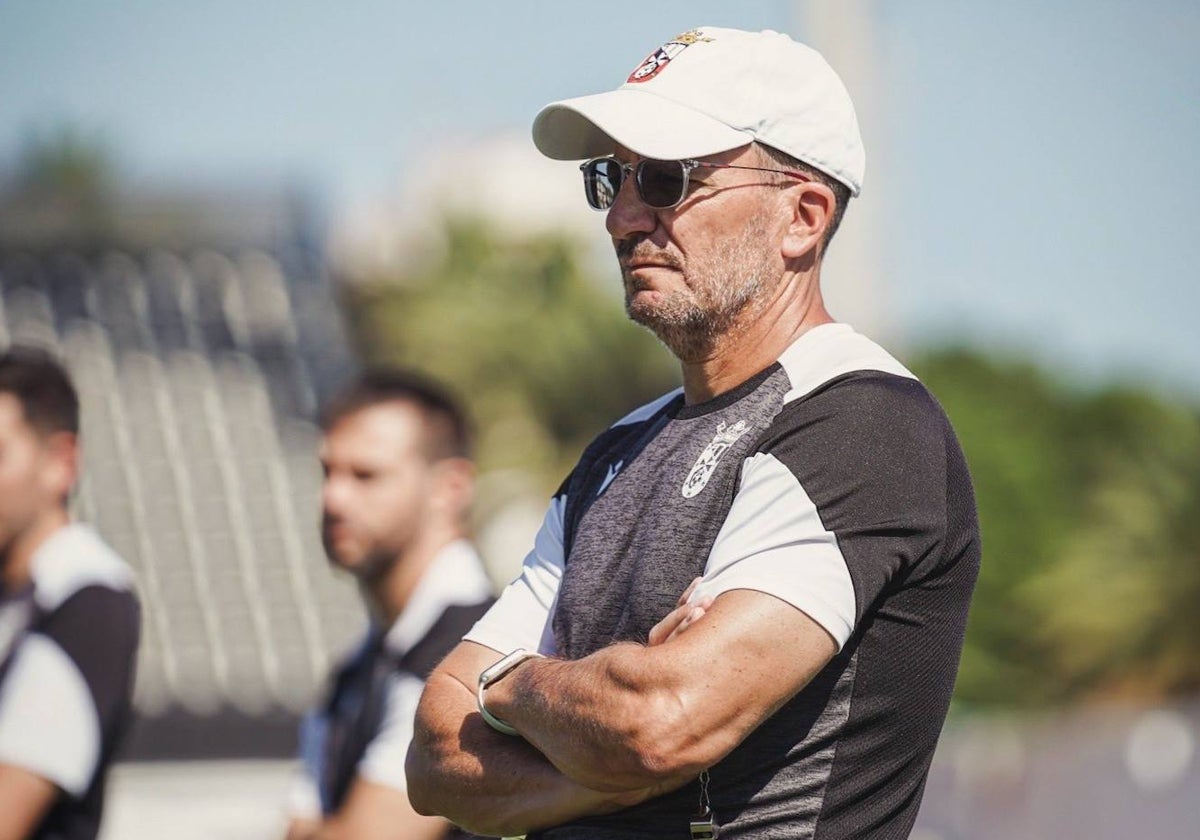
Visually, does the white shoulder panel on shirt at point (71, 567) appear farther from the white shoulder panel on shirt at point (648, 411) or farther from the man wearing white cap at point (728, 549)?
the white shoulder panel on shirt at point (648, 411)

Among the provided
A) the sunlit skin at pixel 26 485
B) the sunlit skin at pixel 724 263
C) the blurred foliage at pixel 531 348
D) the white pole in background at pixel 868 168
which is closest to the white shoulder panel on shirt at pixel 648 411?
the sunlit skin at pixel 724 263

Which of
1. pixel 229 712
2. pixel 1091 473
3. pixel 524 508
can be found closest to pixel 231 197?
pixel 524 508

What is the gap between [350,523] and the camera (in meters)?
4.69

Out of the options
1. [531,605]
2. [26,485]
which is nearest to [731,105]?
[531,605]

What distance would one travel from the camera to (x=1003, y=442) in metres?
24.1

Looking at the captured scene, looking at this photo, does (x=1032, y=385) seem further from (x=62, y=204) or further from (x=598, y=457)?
(x=598, y=457)

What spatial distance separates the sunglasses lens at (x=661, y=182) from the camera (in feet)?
8.85

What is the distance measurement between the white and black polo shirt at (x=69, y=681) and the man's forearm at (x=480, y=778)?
62.3 inches

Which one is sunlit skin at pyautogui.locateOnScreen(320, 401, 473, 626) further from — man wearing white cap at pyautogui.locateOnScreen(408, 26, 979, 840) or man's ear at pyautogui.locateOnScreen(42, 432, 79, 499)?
man wearing white cap at pyautogui.locateOnScreen(408, 26, 979, 840)

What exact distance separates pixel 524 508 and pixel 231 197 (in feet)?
20.5

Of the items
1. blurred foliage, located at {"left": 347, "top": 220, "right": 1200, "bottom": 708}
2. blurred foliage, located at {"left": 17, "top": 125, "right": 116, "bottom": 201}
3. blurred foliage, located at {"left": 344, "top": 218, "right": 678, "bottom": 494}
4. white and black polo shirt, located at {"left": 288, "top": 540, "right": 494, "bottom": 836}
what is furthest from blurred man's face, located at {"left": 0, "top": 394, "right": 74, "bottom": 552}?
blurred foliage, located at {"left": 17, "top": 125, "right": 116, "bottom": 201}

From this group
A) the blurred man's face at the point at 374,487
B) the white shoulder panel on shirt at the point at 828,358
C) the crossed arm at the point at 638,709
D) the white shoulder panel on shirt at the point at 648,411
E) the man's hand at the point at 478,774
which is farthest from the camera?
the blurred man's face at the point at 374,487

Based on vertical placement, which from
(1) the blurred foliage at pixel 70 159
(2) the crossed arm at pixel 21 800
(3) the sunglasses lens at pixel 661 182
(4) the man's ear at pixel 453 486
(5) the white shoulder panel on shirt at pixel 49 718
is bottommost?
(1) the blurred foliage at pixel 70 159

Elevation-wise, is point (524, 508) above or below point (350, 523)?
below
